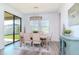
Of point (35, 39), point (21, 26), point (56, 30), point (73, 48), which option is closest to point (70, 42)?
point (73, 48)

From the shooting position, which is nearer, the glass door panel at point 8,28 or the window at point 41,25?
the glass door panel at point 8,28

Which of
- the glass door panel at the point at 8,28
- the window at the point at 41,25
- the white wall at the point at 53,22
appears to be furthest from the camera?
the window at the point at 41,25

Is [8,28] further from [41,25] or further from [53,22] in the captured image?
[53,22]

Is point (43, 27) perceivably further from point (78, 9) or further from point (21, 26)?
point (78, 9)

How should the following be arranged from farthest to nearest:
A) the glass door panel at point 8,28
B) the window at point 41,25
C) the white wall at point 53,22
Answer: the window at point 41,25
the white wall at point 53,22
the glass door panel at point 8,28

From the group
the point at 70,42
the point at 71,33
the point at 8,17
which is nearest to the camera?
the point at 70,42

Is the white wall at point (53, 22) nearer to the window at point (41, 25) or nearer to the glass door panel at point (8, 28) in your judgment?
the window at point (41, 25)

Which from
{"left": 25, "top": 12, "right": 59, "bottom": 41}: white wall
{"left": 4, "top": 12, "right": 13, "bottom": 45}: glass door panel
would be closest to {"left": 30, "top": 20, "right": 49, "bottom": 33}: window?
{"left": 25, "top": 12, "right": 59, "bottom": 41}: white wall

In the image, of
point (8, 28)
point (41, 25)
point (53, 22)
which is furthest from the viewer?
point (41, 25)

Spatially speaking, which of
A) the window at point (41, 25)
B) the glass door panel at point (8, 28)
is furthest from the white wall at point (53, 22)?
the glass door panel at point (8, 28)

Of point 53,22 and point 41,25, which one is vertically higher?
point 53,22

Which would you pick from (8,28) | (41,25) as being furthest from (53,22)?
(8,28)

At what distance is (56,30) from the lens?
918 centimetres

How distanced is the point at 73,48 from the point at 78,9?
1.27 meters
